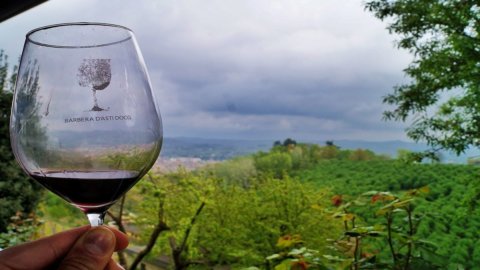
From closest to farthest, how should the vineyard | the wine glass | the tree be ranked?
the wine glass → the tree → the vineyard

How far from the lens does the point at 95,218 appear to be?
0.44 metres

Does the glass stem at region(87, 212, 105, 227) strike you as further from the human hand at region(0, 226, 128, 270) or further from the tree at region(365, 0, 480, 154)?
the tree at region(365, 0, 480, 154)

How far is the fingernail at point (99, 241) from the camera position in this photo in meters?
0.44

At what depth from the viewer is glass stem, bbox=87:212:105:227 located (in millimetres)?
436

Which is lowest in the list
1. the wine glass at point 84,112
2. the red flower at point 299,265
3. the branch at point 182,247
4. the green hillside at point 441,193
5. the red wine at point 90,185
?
the branch at point 182,247

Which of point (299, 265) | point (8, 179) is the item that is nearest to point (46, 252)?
point (299, 265)

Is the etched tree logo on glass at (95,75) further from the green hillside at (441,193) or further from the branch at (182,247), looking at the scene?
the branch at (182,247)

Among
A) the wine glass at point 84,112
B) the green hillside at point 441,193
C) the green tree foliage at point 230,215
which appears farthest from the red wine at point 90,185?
the green tree foliage at point 230,215

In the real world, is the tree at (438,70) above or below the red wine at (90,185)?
above

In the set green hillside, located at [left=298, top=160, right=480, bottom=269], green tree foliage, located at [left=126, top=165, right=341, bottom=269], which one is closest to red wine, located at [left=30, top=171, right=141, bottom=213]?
green hillside, located at [left=298, top=160, right=480, bottom=269]

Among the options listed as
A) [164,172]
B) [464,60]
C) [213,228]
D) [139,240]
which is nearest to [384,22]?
[464,60]

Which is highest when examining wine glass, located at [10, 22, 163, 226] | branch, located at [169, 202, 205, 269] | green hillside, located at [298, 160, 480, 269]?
wine glass, located at [10, 22, 163, 226]

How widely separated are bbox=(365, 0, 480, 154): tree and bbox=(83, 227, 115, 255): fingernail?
1188mm

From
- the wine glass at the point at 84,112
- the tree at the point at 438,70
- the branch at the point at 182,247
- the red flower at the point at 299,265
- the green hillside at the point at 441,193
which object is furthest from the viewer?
the branch at the point at 182,247
